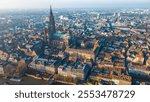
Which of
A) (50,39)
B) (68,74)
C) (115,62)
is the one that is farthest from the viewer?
(50,39)

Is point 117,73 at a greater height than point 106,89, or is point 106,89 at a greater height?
point 106,89

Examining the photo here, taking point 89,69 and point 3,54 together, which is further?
point 3,54

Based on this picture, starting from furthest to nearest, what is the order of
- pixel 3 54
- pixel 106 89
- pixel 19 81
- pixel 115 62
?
pixel 3 54 < pixel 115 62 < pixel 19 81 < pixel 106 89

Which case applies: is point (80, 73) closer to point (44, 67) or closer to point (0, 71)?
point (44, 67)

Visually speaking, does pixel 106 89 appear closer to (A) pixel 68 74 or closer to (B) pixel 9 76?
(A) pixel 68 74

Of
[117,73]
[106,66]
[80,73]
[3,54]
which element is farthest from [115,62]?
[3,54]

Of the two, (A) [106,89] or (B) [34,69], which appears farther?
(B) [34,69]

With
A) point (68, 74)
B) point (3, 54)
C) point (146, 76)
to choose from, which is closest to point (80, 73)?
point (68, 74)

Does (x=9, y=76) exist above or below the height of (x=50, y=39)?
below

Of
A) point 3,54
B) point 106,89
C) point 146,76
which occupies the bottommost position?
point 146,76
